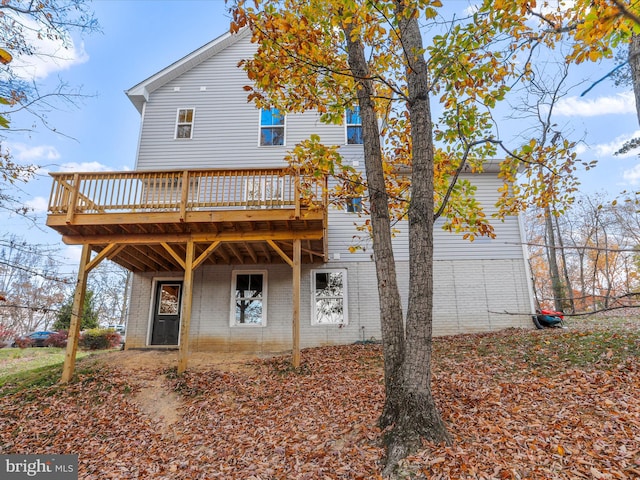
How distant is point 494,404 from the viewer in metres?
4.61

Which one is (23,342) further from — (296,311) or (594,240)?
(594,240)

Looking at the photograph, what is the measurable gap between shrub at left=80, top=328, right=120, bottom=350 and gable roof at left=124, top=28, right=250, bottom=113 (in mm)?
9145

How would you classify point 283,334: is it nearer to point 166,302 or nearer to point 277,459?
point 166,302

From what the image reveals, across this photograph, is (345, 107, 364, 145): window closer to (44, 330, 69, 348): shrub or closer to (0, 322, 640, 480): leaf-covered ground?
(0, 322, 640, 480): leaf-covered ground

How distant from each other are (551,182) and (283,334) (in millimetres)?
7073

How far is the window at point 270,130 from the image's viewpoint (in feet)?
36.7

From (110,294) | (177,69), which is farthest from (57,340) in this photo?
(177,69)

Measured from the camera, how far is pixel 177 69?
11.7 meters

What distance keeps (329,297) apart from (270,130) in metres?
5.48

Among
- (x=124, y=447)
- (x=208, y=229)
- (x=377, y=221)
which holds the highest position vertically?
(x=208, y=229)

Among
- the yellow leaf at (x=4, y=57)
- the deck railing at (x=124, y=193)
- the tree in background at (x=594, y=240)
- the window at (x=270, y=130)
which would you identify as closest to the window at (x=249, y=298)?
the deck railing at (x=124, y=193)

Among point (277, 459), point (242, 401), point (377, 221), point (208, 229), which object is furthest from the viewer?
point (208, 229)

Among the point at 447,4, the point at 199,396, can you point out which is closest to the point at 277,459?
the point at 199,396

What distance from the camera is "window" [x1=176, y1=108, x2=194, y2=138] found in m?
11.3
